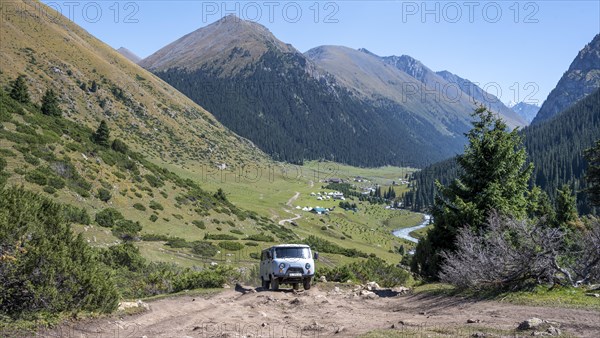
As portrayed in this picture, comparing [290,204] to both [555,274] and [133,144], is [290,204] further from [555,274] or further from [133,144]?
[555,274]

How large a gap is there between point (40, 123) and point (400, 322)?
48.1 metres

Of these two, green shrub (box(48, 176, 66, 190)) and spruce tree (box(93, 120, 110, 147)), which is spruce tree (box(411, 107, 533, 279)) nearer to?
green shrub (box(48, 176, 66, 190))

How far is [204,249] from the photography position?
3878 cm

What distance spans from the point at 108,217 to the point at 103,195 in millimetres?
5014

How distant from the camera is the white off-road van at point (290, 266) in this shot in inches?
874

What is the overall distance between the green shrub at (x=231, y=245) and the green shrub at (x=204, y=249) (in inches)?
59.1

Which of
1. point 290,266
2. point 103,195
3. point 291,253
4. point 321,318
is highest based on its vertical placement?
point 103,195

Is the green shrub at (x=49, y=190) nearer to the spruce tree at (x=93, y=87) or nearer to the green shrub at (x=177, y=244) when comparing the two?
the green shrub at (x=177, y=244)

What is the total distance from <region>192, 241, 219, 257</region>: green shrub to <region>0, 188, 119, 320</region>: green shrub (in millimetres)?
24758

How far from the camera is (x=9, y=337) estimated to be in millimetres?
10117

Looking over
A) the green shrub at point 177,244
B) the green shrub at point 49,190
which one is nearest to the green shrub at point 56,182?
the green shrub at point 49,190

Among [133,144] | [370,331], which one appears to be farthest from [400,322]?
[133,144]

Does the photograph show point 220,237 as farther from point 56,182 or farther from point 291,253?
point 291,253

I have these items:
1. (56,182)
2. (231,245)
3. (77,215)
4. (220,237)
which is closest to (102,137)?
(56,182)
